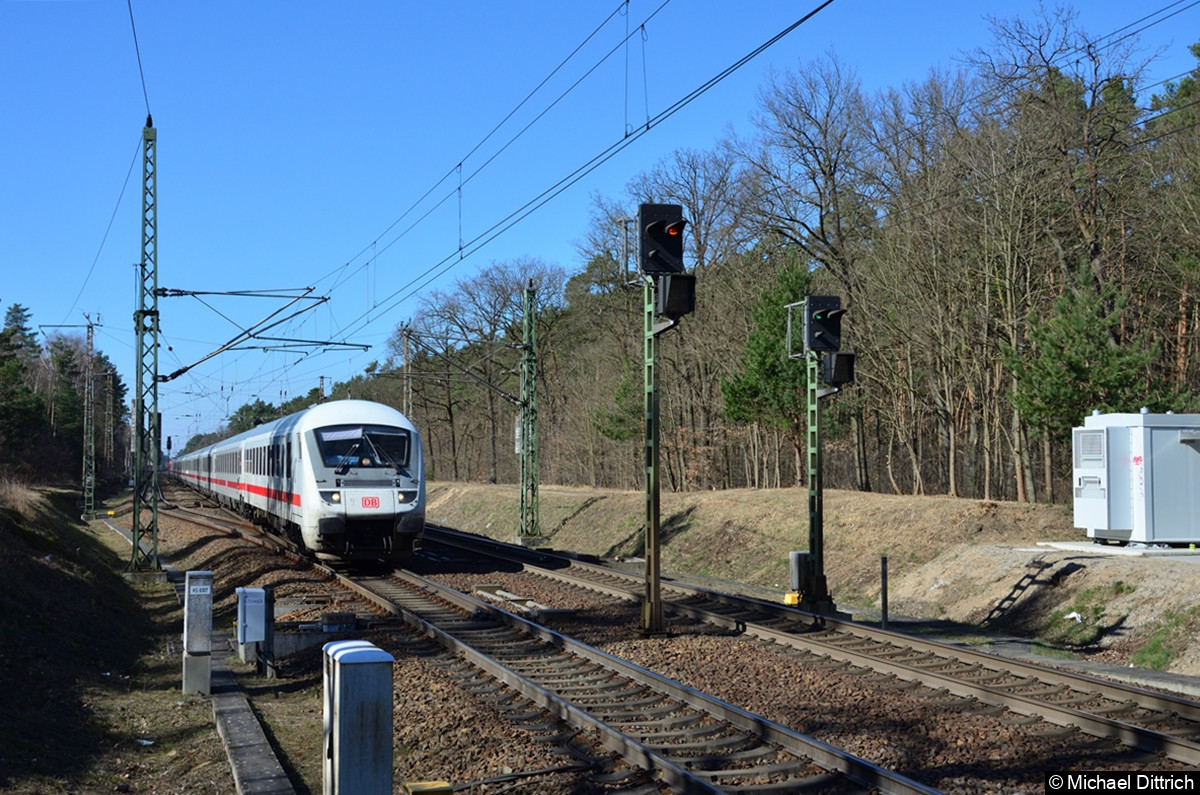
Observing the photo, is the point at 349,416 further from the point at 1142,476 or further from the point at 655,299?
the point at 1142,476

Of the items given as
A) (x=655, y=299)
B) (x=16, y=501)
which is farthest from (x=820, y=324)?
(x=16, y=501)

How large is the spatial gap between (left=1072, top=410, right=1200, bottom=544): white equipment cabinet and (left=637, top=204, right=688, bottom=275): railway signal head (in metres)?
8.98

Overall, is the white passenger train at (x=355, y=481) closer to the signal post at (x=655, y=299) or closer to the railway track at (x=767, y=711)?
the railway track at (x=767, y=711)

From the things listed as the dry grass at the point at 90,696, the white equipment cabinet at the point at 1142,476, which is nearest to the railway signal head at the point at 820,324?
the white equipment cabinet at the point at 1142,476

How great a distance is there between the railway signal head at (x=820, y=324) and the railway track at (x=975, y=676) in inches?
156

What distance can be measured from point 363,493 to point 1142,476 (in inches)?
538

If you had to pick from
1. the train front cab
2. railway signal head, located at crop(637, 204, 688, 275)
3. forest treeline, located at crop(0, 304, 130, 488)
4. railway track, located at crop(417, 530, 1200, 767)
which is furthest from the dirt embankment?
forest treeline, located at crop(0, 304, 130, 488)

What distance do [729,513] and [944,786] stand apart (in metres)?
21.8

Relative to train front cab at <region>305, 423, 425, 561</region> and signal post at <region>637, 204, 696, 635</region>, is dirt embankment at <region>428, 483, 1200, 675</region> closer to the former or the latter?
signal post at <region>637, 204, 696, 635</region>

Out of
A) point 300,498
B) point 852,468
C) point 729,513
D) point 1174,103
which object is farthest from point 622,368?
point 300,498

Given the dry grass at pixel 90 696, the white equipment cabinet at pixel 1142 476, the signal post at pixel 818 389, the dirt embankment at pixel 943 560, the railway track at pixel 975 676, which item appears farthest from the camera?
the white equipment cabinet at pixel 1142 476

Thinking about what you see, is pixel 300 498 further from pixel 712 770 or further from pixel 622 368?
pixel 622 368

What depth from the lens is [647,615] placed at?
1363 cm

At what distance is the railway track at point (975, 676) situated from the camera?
8328 mm
